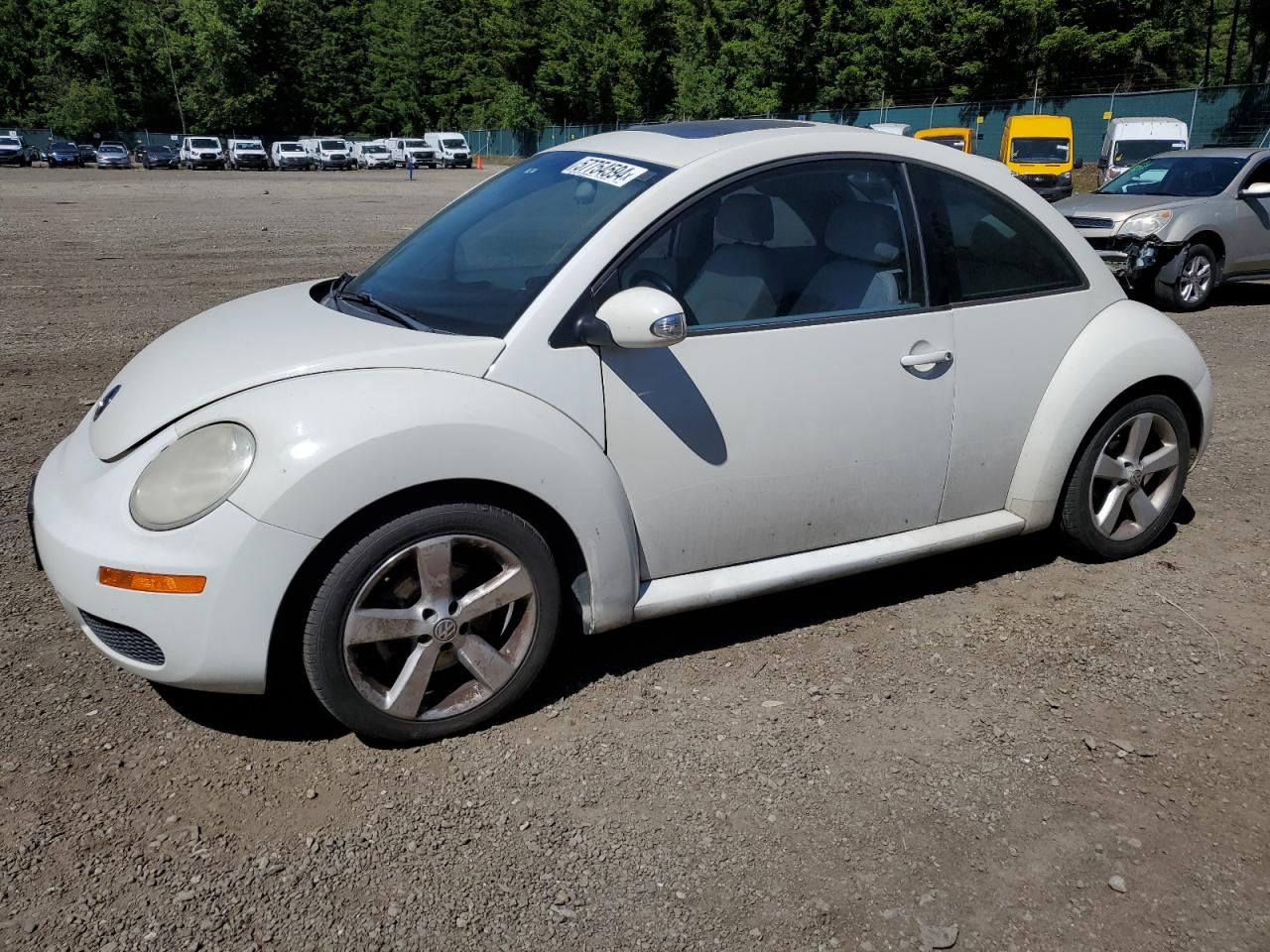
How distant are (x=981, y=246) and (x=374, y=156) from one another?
6209cm

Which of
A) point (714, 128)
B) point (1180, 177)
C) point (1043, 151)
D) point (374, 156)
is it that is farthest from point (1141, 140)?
point (374, 156)

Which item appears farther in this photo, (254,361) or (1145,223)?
(1145,223)

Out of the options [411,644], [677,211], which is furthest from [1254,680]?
[411,644]

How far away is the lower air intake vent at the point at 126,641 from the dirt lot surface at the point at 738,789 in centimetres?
38

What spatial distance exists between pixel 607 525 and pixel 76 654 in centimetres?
192

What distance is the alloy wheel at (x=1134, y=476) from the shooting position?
4141mm

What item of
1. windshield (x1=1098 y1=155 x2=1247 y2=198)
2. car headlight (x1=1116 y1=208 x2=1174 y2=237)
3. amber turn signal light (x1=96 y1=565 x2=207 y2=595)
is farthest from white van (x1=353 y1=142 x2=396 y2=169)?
amber turn signal light (x1=96 y1=565 x2=207 y2=595)

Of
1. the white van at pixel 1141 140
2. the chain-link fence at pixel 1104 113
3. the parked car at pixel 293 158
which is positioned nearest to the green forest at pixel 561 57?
the chain-link fence at pixel 1104 113

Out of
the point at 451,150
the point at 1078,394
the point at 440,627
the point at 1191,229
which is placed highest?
the point at 1078,394

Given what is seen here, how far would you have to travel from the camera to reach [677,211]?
3.22 metres

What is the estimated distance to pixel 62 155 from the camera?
2192 inches

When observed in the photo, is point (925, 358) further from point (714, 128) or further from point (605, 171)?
point (605, 171)

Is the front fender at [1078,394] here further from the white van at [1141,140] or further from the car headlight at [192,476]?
the white van at [1141,140]

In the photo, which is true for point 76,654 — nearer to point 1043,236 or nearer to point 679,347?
point 679,347
